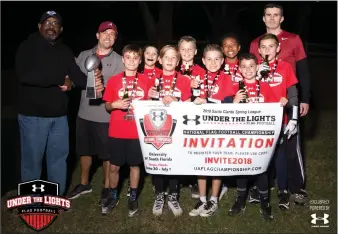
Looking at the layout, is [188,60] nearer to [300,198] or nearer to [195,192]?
[195,192]

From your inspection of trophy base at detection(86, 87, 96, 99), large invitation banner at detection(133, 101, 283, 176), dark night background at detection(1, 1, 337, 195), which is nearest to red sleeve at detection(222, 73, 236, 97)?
large invitation banner at detection(133, 101, 283, 176)

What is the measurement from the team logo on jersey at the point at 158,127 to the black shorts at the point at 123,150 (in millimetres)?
213

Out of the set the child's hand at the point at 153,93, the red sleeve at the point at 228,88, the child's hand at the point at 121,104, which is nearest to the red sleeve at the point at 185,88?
the child's hand at the point at 153,93

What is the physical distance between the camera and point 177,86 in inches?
216

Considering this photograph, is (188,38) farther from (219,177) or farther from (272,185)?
(272,185)

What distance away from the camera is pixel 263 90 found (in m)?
5.51

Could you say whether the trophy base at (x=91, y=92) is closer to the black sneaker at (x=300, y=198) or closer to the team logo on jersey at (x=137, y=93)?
the team logo on jersey at (x=137, y=93)

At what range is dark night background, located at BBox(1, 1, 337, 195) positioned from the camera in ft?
36.0

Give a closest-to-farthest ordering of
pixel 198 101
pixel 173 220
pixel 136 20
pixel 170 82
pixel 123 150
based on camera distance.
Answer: pixel 198 101 < pixel 170 82 < pixel 123 150 < pixel 173 220 < pixel 136 20

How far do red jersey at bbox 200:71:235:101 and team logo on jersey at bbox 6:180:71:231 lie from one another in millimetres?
2233

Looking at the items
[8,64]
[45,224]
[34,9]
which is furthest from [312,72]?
[45,224]

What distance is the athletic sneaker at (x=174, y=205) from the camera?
5.83m

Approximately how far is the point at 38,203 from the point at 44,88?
4.60 feet

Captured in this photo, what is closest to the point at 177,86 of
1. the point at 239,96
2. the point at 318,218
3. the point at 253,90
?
the point at 239,96
